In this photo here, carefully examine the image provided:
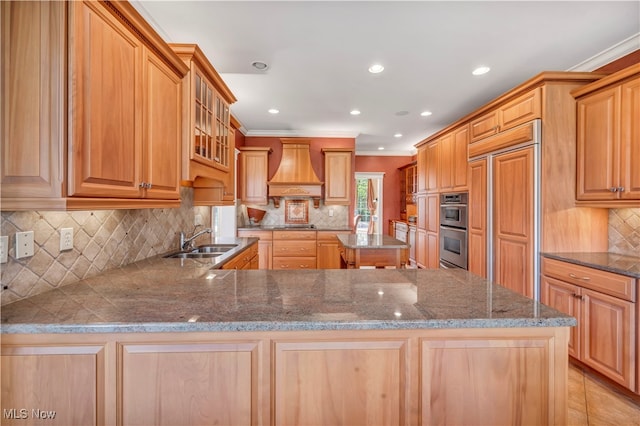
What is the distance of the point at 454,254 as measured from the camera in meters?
3.80

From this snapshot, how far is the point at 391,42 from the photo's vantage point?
2309 millimetres

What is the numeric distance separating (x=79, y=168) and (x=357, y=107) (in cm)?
339

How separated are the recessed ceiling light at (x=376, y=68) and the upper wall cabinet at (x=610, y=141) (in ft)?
5.43

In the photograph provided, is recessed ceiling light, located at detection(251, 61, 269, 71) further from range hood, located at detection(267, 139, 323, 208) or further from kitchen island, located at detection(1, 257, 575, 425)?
kitchen island, located at detection(1, 257, 575, 425)

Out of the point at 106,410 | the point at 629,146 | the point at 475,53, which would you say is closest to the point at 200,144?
the point at 106,410

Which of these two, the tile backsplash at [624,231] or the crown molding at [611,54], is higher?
the crown molding at [611,54]

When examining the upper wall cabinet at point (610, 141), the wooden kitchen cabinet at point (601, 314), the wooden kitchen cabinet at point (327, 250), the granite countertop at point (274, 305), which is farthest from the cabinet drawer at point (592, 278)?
the wooden kitchen cabinet at point (327, 250)

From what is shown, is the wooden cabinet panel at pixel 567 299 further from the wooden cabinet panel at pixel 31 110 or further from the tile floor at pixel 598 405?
the wooden cabinet panel at pixel 31 110

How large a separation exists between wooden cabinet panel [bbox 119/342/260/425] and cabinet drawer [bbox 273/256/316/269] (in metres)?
A: 3.59

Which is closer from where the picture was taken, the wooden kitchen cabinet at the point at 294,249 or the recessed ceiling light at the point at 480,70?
the recessed ceiling light at the point at 480,70

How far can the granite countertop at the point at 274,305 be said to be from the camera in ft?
3.21

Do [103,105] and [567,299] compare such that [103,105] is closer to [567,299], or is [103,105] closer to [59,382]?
[59,382]

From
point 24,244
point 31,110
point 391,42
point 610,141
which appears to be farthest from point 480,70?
point 24,244

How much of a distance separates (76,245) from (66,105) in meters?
0.81
